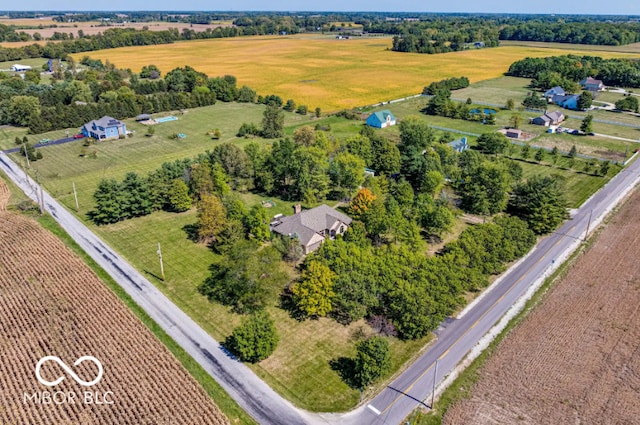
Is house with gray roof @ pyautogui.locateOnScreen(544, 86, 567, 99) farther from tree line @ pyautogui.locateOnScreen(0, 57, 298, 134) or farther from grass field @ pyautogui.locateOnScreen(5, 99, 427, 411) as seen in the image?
tree line @ pyautogui.locateOnScreen(0, 57, 298, 134)

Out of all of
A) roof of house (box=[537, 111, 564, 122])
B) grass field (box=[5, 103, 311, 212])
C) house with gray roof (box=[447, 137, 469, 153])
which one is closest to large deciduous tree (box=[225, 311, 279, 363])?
grass field (box=[5, 103, 311, 212])

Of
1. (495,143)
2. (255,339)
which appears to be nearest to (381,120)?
(495,143)

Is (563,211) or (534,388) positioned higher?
(563,211)

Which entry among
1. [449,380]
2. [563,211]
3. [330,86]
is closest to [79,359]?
[449,380]

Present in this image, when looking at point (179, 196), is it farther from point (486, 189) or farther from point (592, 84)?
point (592, 84)

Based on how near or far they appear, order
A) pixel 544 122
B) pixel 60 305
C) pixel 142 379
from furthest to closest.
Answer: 1. pixel 544 122
2. pixel 60 305
3. pixel 142 379

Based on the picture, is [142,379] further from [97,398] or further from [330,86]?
[330,86]

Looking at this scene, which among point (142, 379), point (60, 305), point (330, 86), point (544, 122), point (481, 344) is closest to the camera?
point (142, 379)
